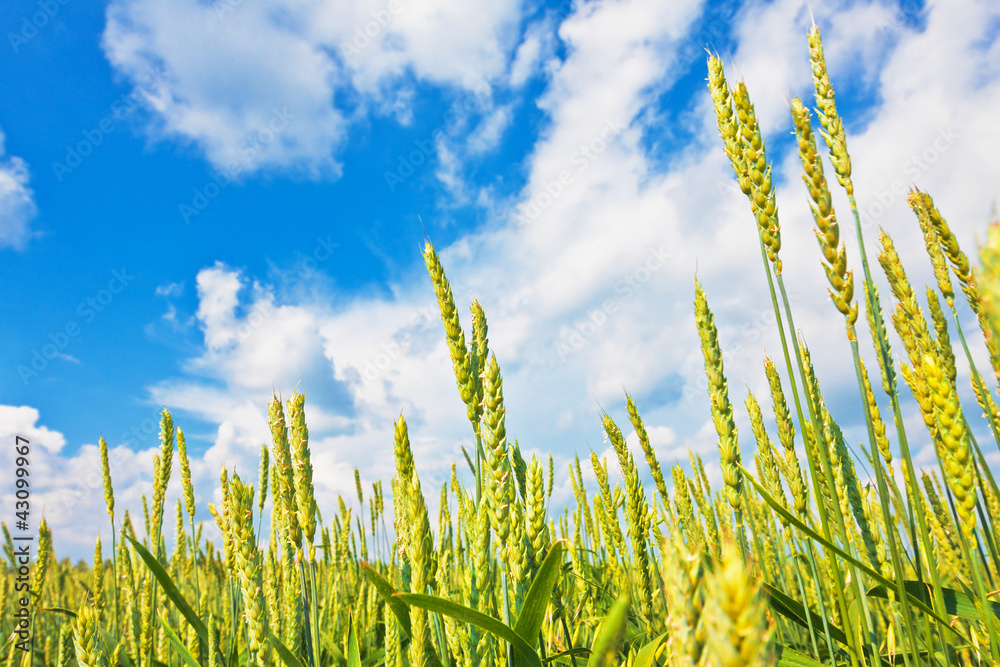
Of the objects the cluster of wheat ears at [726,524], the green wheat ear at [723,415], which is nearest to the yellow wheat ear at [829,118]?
the cluster of wheat ears at [726,524]

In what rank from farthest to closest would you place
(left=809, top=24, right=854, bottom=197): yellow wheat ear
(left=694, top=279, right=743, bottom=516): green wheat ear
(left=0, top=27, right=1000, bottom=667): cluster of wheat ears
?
→ (left=694, top=279, right=743, bottom=516): green wheat ear
(left=809, top=24, right=854, bottom=197): yellow wheat ear
(left=0, top=27, right=1000, bottom=667): cluster of wheat ears

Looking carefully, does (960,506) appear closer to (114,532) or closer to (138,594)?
(138,594)

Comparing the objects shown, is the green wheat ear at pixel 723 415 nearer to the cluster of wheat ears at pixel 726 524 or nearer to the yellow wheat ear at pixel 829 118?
the cluster of wheat ears at pixel 726 524

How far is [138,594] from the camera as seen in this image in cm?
387

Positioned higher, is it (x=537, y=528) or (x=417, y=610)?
(x=537, y=528)

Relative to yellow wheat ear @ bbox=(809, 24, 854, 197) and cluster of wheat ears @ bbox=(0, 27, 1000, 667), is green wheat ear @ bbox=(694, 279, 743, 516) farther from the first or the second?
yellow wheat ear @ bbox=(809, 24, 854, 197)

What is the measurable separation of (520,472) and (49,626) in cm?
735

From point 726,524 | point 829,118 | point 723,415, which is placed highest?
point 829,118

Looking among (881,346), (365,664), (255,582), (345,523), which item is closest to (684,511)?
(881,346)

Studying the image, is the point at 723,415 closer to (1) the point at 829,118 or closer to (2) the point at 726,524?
(2) the point at 726,524

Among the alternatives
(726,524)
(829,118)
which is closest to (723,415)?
(726,524)

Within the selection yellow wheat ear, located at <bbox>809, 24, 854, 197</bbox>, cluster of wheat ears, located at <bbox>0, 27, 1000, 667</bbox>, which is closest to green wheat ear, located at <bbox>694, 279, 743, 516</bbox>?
cluster of wheat ears, located at <bbox>0, 27, 1000, 667</bbox>

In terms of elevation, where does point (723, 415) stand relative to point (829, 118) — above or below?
below

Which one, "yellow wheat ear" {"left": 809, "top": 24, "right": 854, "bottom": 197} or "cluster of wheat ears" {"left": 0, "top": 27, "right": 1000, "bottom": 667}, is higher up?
"yellow wheat ear" {"left": 809, "top": 24, "right": 854, "bottom": 197}
